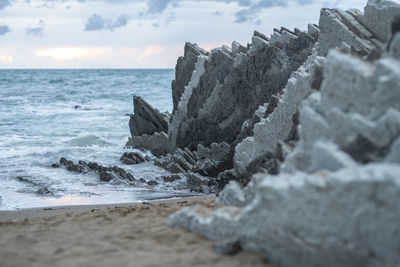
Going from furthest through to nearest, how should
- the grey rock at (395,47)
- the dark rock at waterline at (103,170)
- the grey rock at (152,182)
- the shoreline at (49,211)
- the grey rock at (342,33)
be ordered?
the dark rock at waterline at (103,170) < the grey rock at (152,182) < the shoreline at (49,211) < the grey rock at (342,33) < the grey rock at (395,47)

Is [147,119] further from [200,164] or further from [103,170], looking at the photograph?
[103,170]

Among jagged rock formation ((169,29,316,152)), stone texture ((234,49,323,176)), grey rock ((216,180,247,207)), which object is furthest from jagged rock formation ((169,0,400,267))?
jagged rock formation ((169,29,316,152))

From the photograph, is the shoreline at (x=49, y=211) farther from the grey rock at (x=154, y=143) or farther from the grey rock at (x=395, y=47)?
the grey rock at (x=154, y=143)

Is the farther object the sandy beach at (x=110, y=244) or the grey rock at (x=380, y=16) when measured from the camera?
the grey rock at (x=380, y=16)

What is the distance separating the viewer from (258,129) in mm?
9164

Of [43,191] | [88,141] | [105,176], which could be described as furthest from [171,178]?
[88,141]

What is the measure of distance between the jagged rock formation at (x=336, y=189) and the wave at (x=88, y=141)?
16814 millimetres

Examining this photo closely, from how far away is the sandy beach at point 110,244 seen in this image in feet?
17.5

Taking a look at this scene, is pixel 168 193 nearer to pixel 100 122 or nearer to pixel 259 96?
pixel 259 96

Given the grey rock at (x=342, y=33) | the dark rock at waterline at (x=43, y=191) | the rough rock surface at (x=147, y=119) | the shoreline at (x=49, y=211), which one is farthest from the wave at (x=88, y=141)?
the grey rock at (x=342, y=33)

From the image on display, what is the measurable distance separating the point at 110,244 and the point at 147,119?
1385cm

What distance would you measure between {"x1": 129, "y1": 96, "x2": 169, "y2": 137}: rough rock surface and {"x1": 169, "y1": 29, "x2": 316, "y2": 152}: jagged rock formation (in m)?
1.70

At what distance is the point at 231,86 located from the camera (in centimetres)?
1527

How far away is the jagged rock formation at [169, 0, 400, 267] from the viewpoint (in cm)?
435
